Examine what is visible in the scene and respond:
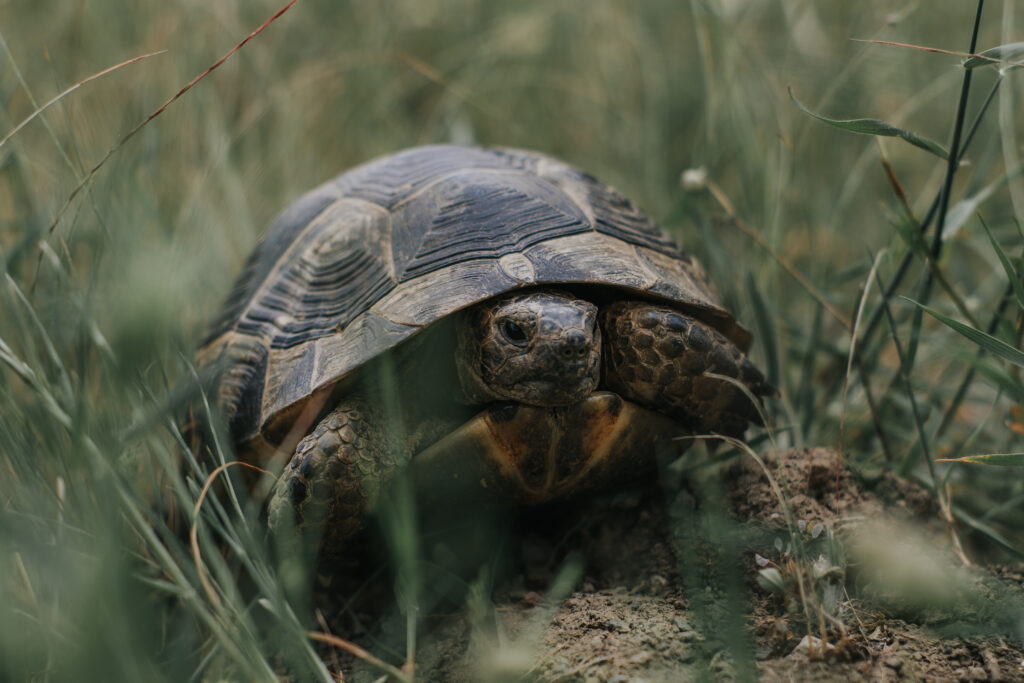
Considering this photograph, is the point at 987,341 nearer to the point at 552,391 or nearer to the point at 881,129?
the point at 881,129

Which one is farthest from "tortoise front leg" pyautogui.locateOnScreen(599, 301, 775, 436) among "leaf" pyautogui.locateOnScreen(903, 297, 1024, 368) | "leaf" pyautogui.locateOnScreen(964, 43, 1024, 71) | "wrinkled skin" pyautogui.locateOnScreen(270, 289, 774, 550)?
"leaf" pyautogui.locateOnScreen(964, 43, 1024, 71)

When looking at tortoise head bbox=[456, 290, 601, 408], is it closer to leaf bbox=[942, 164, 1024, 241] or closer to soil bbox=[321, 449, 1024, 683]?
soil bbox=[321, 449, 1024, 683]

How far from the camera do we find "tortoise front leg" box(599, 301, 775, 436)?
78.6 inches

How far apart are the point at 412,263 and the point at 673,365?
2.46 feet

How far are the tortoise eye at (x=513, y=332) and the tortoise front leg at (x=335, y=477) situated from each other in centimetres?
42

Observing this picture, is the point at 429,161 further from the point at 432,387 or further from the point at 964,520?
the point at 964,520

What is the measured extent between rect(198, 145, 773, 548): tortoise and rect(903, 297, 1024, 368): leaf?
1.68 ft

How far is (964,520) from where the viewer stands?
2004 millimetres

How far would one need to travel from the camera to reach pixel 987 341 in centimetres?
174

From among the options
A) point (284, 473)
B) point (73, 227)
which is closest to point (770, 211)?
point (284, 473)

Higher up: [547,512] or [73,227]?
[73,227]

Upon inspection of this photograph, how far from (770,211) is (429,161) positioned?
1.43 meters

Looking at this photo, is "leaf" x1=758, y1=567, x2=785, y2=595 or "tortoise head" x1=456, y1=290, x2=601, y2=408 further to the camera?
"tortoise head" x1=456, y1=290, x2=601, y2=408

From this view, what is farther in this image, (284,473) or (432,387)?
(432,387)
